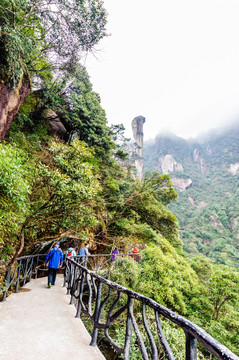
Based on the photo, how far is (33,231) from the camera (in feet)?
19.9

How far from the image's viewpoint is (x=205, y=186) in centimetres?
7538

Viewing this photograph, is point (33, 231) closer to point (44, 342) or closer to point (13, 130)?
point (44, 342)

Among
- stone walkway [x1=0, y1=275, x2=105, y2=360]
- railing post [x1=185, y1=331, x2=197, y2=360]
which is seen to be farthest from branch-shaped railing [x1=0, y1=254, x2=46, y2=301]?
railing post [x1=185, y1=331, x2=197, y2=360]

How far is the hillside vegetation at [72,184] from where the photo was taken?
4973 mm

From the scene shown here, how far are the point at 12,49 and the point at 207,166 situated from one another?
327 ft

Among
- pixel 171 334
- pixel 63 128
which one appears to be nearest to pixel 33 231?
pixel 171 334

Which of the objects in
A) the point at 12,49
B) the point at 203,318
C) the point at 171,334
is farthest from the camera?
the point at 203,318

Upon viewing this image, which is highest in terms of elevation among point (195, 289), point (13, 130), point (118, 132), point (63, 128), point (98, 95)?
point (98, 95)

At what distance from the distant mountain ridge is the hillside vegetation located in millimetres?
21332

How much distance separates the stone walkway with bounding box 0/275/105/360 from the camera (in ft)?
7.71

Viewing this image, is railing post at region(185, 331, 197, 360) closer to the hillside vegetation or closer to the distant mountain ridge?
the hillside vegetation

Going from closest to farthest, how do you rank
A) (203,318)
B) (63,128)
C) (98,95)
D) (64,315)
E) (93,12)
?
(64,315)
(93,12)
(203,318)
(63,128)
(98,95)

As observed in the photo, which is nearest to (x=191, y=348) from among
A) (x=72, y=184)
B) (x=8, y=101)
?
(x=72, y=184)

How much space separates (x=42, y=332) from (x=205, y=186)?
81.5 meters
